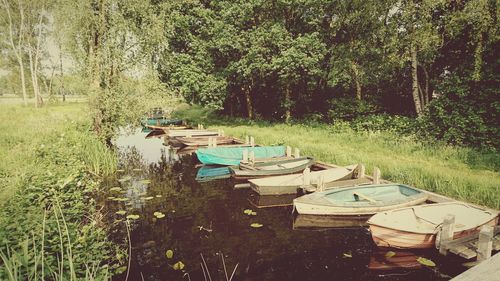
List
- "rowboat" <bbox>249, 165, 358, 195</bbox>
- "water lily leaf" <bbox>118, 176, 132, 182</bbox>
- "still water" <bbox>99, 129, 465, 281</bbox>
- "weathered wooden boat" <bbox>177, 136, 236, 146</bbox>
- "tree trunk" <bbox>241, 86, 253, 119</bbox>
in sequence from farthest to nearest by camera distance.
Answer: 1. "tree trunk" <bbox>241, 86, 253, 119</bbox>
2. "weathered wooden boat" <bbox>177, 136, 236, 146</bbox>
3. "water lily leaf" <bbox>118, 176, 132, 182</bbox>
4. "rowboat" <bbox>249, 165, 358, 195</bbox>
5. "still water" <bbox>99, 129, 465, 281</bbox>

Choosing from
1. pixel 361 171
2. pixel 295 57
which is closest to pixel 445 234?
pixel 361 171

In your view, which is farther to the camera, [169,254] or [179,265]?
[169,254]

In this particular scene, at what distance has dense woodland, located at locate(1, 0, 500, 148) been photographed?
46.7 ft

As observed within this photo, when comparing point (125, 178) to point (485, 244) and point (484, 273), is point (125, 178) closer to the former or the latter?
point (485, 244)

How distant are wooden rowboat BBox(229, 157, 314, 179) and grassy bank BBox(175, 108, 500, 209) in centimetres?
159

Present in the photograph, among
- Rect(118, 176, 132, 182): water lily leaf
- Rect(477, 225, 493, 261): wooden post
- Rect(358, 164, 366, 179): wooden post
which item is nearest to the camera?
Rect(477, 225, 493, 261): wooden post

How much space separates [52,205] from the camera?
8.63 meters

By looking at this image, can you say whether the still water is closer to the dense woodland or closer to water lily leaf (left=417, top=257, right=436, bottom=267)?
water lily leaf (left=417, top=257, right=436, bottom=267)

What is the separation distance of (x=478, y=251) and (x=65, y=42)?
18.1m

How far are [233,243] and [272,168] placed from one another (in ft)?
20.1

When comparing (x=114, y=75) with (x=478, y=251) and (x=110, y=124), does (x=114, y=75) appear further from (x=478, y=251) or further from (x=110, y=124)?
(x=478, y=251)

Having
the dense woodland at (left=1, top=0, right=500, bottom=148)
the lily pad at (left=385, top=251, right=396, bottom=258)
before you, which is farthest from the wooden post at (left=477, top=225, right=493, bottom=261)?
the dense woodland at (left=1, top=0, right=500, bottom=148)

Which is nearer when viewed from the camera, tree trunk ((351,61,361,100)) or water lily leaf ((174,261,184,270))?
water lily leaf ((174,261,184,270))

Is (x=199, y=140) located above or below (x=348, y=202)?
above
